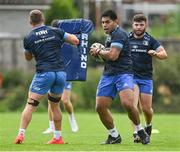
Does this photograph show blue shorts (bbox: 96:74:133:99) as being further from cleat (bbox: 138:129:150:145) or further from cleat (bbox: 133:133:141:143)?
cleat (bbox: 133:133:141:143)

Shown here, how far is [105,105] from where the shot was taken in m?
15.8

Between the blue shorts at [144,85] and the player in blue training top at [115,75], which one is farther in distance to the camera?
the blue shorts at [144,85]

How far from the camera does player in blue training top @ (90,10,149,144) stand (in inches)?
615

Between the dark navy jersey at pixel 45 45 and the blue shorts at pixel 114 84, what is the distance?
2.74 feet

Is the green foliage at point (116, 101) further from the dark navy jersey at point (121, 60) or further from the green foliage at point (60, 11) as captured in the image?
the dark navy jersey at point (121, 60)

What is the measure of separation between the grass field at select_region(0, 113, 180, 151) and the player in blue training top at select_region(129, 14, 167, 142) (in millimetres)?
834

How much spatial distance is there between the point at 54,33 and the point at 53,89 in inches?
39.3

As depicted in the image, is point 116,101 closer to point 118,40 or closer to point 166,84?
point 166,84

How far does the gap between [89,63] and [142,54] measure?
22.6 metres

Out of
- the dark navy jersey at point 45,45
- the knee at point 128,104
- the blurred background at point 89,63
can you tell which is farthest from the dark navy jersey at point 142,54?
the blurred background at point 89,63

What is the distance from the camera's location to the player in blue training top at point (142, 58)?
16.9 metres

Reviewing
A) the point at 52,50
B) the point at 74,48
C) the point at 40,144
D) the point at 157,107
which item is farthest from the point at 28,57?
the point at 157,107

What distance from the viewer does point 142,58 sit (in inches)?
675

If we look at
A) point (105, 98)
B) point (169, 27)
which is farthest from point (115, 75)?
point (169, 27)
